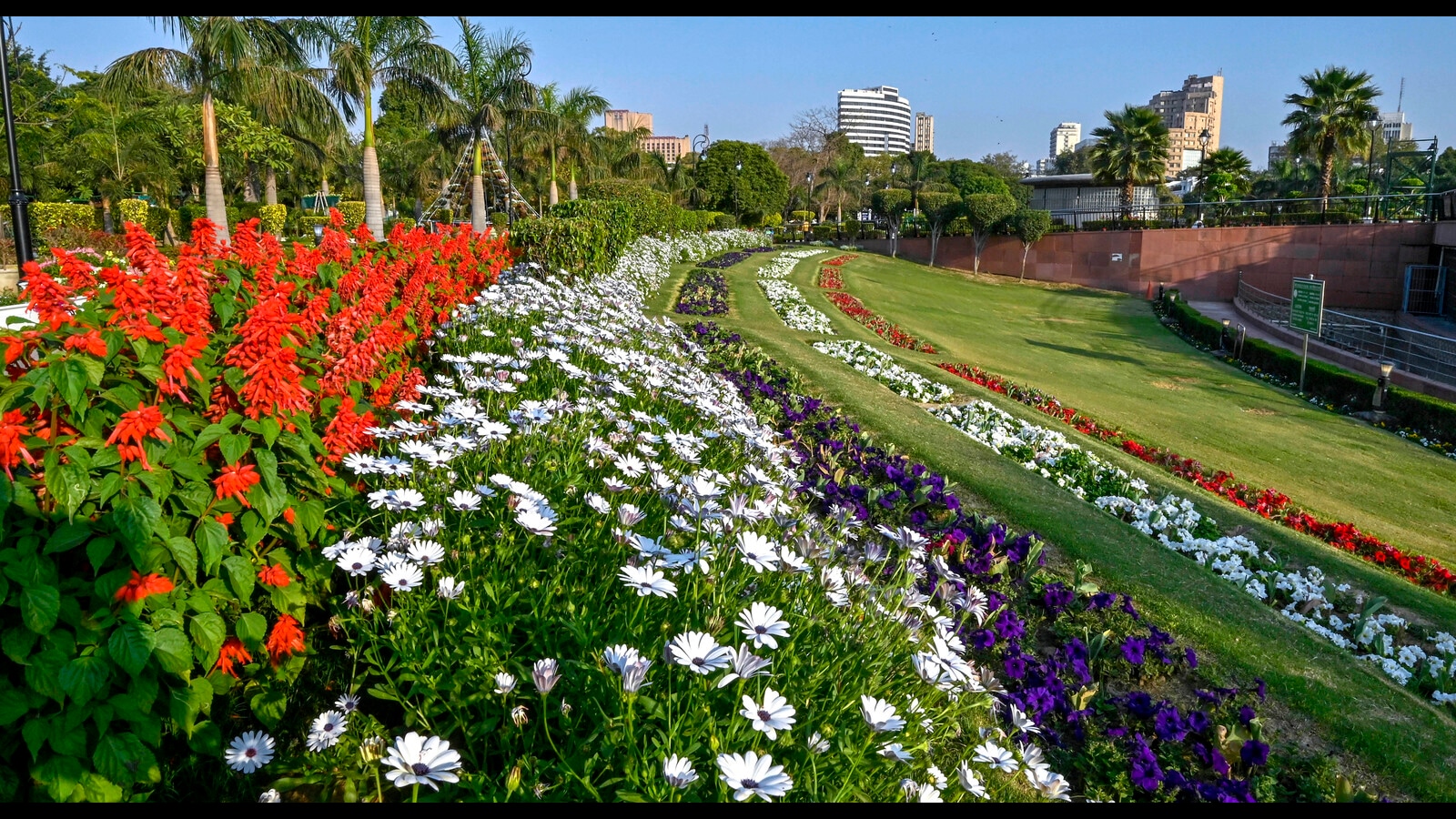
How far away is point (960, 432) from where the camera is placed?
324 inches

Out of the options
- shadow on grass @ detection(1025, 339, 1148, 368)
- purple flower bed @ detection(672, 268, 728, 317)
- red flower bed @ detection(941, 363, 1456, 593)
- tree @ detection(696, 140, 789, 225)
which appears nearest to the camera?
red flower bed @ detection(941, 363, 1456, 593)

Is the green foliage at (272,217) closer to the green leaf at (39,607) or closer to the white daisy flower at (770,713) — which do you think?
the green leaf at (39,607)

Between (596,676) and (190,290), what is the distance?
231 centimetres

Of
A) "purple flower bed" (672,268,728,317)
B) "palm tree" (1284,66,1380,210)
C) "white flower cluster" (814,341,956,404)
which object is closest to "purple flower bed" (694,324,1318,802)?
"white flower cluster" (814,341,956,404)

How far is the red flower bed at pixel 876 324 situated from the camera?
1612cm

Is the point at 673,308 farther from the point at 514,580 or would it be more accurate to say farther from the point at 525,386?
the point at 514,580

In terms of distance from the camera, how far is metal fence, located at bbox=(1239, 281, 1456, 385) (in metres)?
16.3

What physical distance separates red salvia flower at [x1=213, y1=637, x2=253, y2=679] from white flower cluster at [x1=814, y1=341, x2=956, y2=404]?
824cm

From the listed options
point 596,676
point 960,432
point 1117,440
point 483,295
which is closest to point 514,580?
point 596,676

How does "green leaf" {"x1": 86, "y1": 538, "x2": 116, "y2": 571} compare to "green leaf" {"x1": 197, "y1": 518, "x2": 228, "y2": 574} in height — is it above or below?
above

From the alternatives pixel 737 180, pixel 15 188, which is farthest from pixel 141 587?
pixel 737 180

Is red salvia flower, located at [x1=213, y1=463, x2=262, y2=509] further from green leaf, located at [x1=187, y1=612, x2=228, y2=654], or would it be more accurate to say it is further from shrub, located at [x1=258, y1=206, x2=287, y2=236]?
shrub, located at [x1=258, y1=206, x2=287, y2=236]

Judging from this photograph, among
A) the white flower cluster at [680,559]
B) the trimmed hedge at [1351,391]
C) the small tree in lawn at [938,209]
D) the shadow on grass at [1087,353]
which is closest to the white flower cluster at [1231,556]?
the white flower cluster at [680,559]

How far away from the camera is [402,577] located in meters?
2.24
